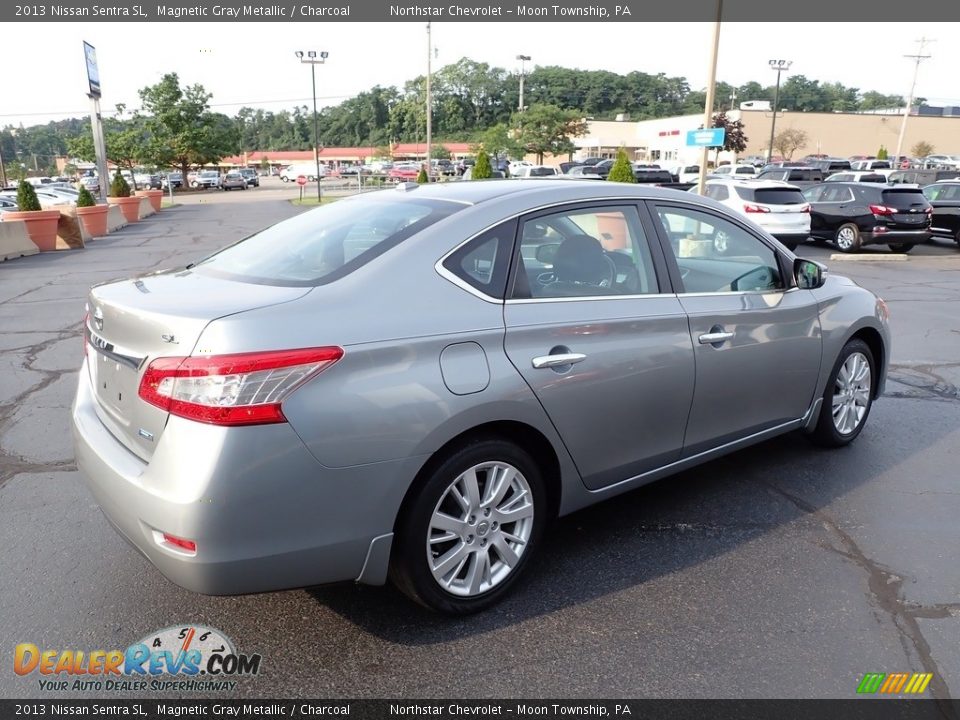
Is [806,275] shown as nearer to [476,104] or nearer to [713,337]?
[713,337]

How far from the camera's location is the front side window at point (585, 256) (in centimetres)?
311

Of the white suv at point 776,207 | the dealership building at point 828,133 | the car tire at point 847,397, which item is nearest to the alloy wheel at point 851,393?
the car tire at point 847,397

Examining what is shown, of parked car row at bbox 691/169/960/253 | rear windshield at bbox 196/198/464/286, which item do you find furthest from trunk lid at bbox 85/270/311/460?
parked car row at bbox 691/169/960/253

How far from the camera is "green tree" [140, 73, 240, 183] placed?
52531 millimetres

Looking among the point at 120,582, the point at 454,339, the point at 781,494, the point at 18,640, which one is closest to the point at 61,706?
the point at 18,640

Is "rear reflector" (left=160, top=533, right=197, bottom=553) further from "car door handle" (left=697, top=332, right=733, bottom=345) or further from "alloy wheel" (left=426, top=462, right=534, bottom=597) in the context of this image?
"car door handle" (left=697, top=332, right=733, bottom=345)

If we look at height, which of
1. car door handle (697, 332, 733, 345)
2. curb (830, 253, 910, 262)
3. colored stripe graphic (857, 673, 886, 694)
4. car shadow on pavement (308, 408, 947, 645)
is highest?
car door handle (697, 332, 733, 345)

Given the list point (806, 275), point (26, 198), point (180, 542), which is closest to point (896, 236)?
point (806, 275)

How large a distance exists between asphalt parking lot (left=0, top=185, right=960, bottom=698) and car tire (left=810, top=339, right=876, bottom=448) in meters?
0.15

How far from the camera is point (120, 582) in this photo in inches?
126

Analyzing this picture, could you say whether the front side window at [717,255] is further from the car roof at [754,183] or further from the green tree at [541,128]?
the green tree at [541,128]

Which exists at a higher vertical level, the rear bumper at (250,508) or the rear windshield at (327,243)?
the rear windshield at (327,243)

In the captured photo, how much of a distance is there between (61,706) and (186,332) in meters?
1.36

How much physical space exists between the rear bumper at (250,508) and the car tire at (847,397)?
3147 millimetres
